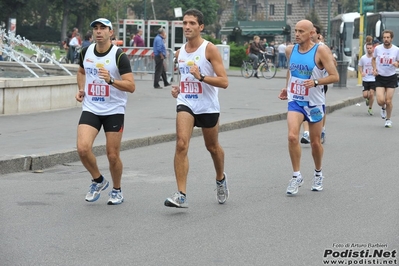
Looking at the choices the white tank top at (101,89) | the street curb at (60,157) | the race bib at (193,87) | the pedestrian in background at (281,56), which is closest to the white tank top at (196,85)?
the race bib at (193,87)

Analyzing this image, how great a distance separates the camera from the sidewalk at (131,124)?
40.0 feet

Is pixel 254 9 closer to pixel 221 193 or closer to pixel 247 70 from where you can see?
pixel 247 70

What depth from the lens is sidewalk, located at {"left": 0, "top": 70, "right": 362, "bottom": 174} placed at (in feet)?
40.0

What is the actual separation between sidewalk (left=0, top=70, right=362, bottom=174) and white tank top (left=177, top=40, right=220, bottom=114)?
3401mm

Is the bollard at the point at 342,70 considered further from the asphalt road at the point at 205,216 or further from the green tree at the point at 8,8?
the green tree at the point at 8,8

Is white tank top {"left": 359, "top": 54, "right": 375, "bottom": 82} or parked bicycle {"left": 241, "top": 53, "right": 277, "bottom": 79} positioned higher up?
white tank top {"left": 359, "top": 54, "right": 375, "bottom": 82}

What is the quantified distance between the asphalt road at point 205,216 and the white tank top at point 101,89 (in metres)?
0.93

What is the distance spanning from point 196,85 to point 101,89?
3.01 feet

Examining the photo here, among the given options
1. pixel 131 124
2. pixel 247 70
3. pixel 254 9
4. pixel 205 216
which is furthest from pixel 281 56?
pixel 254 9

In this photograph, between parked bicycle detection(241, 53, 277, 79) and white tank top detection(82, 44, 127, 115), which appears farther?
parked bicycle detection(241, 53, 277, 79)

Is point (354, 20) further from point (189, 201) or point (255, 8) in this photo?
point (255, 8)

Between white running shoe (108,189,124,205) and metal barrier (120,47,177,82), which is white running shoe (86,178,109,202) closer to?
white running shoe (108,189,124,205)

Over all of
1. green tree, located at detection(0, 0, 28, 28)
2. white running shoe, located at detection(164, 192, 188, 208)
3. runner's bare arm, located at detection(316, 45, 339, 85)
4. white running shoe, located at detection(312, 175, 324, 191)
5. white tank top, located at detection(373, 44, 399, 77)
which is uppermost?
green tree, located at detection(0, 0, 28, 28)

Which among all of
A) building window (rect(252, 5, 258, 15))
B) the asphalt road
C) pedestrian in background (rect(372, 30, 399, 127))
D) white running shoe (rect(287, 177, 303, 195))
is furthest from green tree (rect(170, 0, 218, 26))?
white running shoe (rect(287, 177, 303, 195))
